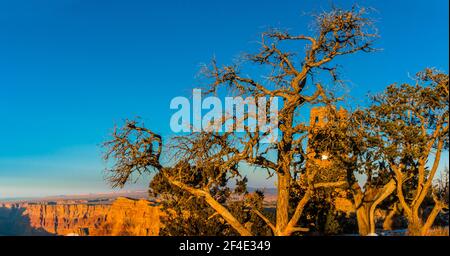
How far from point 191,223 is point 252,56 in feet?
45.6

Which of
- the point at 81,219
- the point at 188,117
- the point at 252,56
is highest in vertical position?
the point at 252,56

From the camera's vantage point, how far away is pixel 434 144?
24156 millimetres

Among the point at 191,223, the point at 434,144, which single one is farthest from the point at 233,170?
the point at 434,144

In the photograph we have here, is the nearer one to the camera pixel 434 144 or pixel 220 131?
pixel 220 131

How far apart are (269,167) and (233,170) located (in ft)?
4.14
